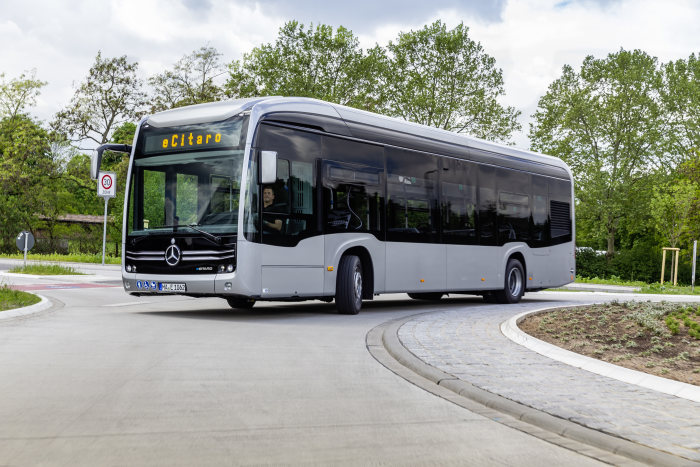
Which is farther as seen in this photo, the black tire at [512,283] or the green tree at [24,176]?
the green tree at [24,176]

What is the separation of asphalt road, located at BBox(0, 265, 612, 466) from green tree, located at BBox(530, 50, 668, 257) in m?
44.4

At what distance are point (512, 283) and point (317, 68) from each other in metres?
32.5

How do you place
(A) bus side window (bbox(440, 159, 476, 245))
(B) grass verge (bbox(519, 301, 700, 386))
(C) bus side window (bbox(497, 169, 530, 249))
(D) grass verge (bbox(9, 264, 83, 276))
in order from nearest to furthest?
1. (B) grass verge (bbox(519, 301, 700, 386))
2. (A) bus side window (bbox(440, 159, 476, 245))
3. (C) bus side window (bbox(497, 169, 530, 249))
4. (D) grass verge (bbox(9, 264, 83, 276))

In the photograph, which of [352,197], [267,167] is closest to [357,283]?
[352,197]

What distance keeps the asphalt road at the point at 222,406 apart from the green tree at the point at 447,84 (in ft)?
129

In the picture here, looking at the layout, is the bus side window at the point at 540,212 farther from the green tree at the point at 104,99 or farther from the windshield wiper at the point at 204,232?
the green tree at the point at 104,99

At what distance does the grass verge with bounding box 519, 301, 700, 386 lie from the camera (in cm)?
845

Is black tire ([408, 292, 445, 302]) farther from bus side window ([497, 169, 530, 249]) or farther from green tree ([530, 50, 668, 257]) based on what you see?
green tree ([530, 50, 668, 257])

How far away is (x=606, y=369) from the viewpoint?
8102 mm

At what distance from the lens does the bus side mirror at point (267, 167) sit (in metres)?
12.9

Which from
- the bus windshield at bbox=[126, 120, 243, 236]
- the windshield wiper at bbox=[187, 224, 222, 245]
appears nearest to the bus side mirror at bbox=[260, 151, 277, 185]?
the bus windshield at bbox=[126, 120, 243, 236]

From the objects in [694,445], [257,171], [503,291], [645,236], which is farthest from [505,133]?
[694,445]

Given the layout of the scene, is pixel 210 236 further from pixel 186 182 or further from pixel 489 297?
pixel 489 297

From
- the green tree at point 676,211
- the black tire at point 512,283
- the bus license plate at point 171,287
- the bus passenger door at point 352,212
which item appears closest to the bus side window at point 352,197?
the bus passenger door at point 352,212
